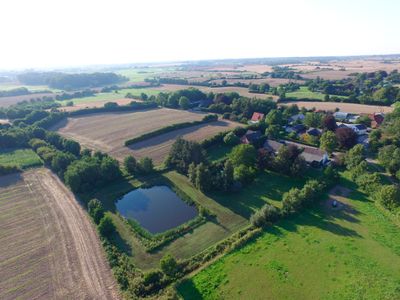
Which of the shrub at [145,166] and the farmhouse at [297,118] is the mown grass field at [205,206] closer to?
the shrub at [145,166]

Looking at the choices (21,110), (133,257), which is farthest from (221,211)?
(21,110)

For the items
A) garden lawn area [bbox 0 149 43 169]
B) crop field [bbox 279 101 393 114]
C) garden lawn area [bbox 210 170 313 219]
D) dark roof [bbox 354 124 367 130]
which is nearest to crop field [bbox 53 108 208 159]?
garden lawn area [bbox 0 149 43 169]

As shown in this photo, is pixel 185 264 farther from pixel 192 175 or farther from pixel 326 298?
pixel 192 175

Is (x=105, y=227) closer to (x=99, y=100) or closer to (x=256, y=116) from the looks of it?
(x=256, y=116)

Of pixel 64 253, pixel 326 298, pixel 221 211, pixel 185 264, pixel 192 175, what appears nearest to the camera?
pixel 326 298

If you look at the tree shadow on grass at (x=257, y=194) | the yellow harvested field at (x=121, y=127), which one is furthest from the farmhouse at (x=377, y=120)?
the tree shadow on grass at (x=257, y=194)
